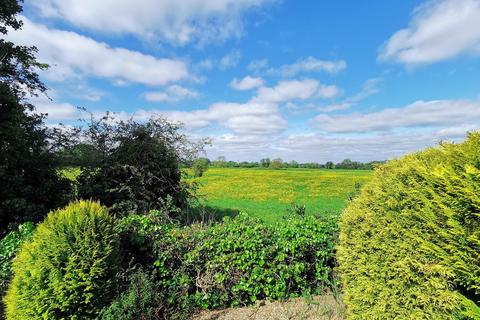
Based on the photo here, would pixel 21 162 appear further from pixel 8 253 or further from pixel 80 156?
pixel 8 253

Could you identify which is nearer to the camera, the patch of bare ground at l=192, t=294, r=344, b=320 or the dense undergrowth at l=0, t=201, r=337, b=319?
the dense undergrowth at l=0, t=201, r=337, b=319

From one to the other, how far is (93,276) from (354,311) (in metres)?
3.08

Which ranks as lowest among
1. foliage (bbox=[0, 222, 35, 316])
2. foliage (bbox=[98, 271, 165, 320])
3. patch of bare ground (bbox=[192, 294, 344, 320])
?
patch of bare ground (bbox=[192, 294, 344, 320])

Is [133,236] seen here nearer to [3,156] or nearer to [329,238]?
[329,238]

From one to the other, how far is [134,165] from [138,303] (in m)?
5.48

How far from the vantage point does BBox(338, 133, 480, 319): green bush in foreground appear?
2203 mm

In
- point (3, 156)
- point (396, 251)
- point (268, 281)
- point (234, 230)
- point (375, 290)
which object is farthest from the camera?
point (3, 156)

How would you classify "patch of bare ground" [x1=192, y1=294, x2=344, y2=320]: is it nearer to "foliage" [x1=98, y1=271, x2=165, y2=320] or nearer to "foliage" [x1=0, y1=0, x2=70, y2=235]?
"foliage" [x1=98, y1=271, x2=165, y2=320]

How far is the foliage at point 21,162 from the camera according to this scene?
7.41 m

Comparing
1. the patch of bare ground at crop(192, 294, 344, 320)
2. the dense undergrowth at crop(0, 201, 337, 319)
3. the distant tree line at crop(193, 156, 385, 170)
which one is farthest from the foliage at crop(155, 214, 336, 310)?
the distant tree line at crop(193, 156, 385, 170)

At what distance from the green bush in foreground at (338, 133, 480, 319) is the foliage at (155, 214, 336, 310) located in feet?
3.48

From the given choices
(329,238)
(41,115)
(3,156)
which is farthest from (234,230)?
(41,115)

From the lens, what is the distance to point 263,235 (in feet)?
15.0

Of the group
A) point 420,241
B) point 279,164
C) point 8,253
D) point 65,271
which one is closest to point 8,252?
point 8,253
